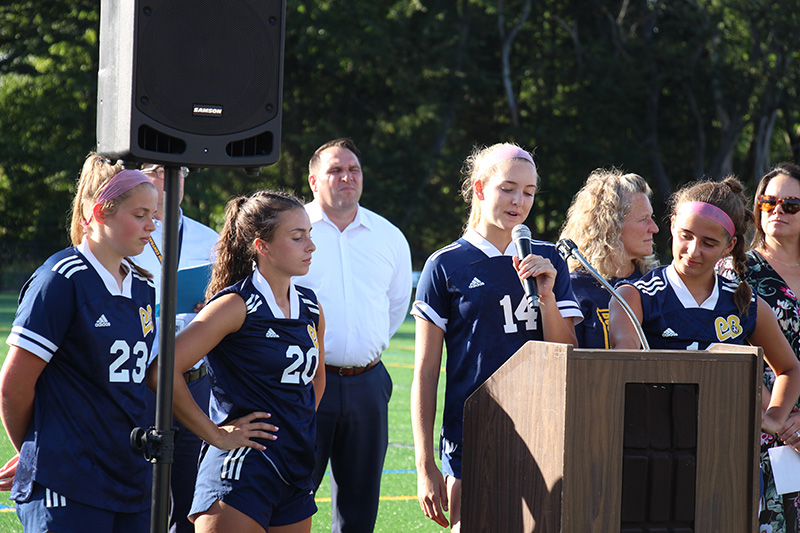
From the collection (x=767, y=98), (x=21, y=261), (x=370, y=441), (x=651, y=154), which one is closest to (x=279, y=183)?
(x=21, y=261)

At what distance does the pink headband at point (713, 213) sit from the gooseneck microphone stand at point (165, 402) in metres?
2.01

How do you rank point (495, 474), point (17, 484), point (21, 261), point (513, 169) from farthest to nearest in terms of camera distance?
point (21, 261), point (513, 169), point (17, 484), point (495, 474)

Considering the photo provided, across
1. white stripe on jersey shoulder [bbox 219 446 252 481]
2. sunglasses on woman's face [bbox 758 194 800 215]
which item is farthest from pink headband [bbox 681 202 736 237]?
white stripe on jersey shoulder [bbox 219 446 252 481]

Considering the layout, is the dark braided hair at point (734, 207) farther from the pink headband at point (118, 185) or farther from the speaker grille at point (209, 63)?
the pink headband at point (118, 185)

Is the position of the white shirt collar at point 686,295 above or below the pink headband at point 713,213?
below

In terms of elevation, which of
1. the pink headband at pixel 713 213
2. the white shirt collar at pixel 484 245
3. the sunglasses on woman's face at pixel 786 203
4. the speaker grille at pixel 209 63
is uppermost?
the speaker grille at pixel 209 63

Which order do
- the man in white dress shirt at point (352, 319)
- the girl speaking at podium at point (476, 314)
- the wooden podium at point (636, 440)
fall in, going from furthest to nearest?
1. the man in white dress shirt at point (352, 319)
2. the girl speaking at podium at point (476, 314)
3. the wooden podium at point (636, 440)

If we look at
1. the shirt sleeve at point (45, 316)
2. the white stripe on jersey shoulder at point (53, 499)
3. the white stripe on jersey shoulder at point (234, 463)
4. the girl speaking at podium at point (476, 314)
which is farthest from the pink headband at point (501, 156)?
the white stripe on jersey shoulder at point (53, 499)

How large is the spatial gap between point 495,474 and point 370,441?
1972 mm

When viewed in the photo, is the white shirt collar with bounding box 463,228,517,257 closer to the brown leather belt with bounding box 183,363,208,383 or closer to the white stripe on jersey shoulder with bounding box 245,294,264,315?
the white stripe on jersey shoulder with bounding box 245,294,264,315

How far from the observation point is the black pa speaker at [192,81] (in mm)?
3002

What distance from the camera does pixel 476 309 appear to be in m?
3.65

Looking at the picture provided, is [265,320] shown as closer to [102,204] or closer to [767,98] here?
[102,204]

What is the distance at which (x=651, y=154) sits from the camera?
116 feet
